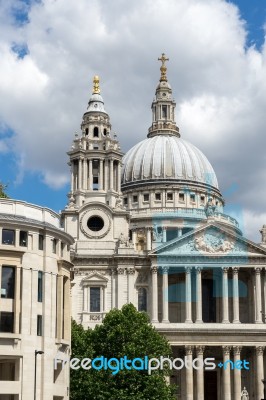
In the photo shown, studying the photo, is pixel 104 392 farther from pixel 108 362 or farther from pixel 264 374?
pixel 264 374

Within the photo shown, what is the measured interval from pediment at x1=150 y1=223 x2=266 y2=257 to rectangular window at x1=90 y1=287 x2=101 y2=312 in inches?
394

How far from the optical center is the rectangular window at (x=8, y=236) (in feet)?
242

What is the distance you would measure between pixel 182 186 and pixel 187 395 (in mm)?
50516

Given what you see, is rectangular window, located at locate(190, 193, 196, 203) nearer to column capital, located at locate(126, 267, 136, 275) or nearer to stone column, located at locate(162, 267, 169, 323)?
stone column, located at locate(162, 267, 169, 323)

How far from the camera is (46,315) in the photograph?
246 ft

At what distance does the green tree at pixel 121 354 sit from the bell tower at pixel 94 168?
82.7 feet

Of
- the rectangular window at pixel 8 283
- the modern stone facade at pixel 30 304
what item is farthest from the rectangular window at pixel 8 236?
the rectangular window at pixel 8 283

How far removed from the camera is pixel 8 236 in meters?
74.1

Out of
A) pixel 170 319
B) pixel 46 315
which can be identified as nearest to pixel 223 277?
pixel 170 319

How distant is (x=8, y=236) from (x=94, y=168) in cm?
5199

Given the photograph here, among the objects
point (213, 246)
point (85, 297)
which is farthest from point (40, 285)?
point (213, 246)

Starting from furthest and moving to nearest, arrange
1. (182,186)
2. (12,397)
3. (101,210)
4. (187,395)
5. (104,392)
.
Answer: (182,186) < (101,210) < (187,395) < (104,392) < (12,397)

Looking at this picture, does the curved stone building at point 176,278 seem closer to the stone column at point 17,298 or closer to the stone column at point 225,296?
the stone column at point 225,296

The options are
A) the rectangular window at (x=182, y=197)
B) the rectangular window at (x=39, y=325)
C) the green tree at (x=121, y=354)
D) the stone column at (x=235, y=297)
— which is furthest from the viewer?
the rectangular window at (x=182, y=197)
